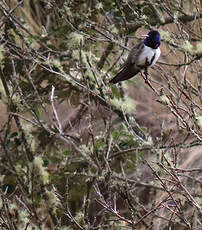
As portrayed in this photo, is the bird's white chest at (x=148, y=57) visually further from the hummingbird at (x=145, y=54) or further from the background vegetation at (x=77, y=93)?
the background vegetation at (x=77, y=93)

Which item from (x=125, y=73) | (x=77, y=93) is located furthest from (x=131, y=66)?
(x=77, y=93)

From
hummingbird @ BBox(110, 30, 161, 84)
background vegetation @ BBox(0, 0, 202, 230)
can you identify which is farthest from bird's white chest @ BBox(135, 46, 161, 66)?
background vegetation @ BBox(0, 0, 202, 230)

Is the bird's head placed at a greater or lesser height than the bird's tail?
greater

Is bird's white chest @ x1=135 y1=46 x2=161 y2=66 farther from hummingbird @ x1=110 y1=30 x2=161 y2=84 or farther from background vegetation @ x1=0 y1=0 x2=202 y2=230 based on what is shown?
background vegetation @ x1=0 y1=0 x2=202 y2=230

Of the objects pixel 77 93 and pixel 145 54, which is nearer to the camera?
pixel 145 54

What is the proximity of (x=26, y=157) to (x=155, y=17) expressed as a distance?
1025 mm

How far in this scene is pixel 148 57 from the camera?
1.80 m

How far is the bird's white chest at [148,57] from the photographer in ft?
5.90

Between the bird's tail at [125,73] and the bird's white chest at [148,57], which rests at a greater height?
the bird's white chest at [148,57]

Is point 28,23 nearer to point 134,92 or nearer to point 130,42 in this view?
point 130,42

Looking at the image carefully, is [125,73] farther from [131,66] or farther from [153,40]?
[153,40]

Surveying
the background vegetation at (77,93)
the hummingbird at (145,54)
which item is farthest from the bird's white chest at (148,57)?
the background vegetation at (77,93)

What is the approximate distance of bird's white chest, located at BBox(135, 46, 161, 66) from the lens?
5.90 ft

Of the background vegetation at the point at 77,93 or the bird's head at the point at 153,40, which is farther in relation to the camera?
the background vegetation at the point at 77,93
